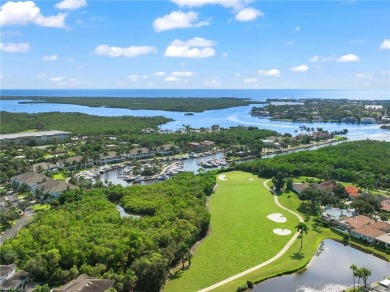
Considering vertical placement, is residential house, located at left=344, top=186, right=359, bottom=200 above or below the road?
above

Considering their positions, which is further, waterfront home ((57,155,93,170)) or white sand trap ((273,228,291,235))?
waterfront home ((57,155,93,170))

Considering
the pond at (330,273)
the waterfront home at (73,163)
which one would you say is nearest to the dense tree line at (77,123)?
the waterfront home at (73,163)

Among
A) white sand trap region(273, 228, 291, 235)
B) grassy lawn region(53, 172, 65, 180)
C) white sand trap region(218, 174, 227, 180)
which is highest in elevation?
white sand trap region(218, 174, 227, 180)

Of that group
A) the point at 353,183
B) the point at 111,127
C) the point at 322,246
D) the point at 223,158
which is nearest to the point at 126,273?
the point at 322,246

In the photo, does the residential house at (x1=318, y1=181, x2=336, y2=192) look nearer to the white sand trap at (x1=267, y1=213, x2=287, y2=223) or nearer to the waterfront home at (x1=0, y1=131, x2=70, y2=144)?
the white sand trap at (x1=267, y1=213, x2=287, y2=223)

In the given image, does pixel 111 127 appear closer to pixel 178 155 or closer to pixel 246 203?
pixel 178 155

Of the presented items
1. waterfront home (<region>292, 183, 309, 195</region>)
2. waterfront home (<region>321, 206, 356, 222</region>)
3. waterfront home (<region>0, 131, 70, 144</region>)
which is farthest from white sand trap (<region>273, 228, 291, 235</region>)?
waterfront home (<region>0, 131, 70, 144</region>)

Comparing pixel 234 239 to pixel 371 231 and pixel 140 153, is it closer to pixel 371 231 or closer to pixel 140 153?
pixel 371 231
